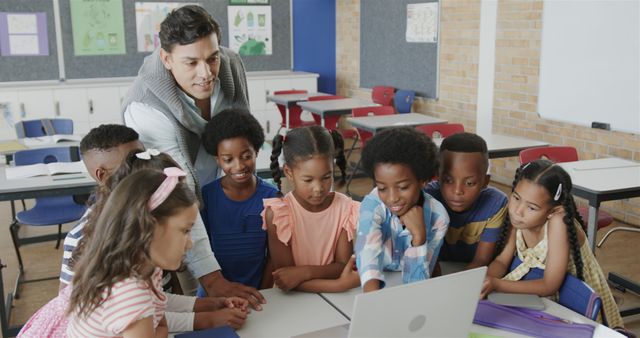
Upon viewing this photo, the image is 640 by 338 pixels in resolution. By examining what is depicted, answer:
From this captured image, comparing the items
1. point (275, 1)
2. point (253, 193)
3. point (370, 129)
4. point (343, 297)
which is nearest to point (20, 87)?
point (275, 1)

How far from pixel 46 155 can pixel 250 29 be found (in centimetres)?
427

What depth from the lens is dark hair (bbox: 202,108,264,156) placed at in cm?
189

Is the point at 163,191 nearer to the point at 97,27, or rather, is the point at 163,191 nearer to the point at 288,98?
the point at 288,98

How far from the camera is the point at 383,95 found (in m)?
6.66

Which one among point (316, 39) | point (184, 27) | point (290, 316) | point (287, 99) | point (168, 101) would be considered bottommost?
point (290, 316)

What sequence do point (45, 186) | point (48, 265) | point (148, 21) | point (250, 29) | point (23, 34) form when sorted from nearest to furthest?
1. point (45, 186)
2. point (48, 265)
3. point (23, 34)
4. point (148, 21)
5. point (250, 29)

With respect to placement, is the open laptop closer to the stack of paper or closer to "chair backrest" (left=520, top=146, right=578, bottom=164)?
"chair backrest" (left=520, top=146, right=578, bottom=164)

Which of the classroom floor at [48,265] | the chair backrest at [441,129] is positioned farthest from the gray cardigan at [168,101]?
the chair backrest at [441,129]

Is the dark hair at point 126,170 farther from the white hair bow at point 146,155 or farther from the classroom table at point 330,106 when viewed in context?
the classroom table at point 330,106

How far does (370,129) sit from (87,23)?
149 inches

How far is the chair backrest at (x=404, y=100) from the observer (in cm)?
630

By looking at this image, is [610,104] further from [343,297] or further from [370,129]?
[343,297]

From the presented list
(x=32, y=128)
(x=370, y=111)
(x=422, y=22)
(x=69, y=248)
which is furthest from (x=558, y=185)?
(x=422, y=22)

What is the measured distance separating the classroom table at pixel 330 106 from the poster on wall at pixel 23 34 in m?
2.98
